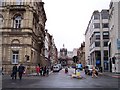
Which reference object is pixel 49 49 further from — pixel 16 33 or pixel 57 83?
pixel 57 83

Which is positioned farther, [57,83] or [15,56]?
[15,56]

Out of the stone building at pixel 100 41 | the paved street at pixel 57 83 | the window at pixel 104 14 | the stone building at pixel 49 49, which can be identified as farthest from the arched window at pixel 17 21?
the window at pixel 104 14

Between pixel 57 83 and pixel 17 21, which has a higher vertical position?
pixel 17 21

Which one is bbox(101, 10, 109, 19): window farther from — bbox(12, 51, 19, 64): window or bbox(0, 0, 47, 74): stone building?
bbox(12, 51, 19, 64): window

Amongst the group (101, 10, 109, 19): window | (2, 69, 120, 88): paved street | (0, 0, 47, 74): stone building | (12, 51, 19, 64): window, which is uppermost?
(101, 10, 109, 19): window

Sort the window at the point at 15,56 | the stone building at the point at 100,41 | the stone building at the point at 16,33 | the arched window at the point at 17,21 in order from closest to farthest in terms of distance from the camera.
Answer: the stone building at the point at 16,33, the window at the point at 15,56, the arched window at the point at 17,21, the stone building at the point at 100,41

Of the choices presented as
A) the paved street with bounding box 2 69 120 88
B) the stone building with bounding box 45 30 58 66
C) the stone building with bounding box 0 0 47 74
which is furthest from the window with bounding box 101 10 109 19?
the paved street with bounding box 2 69 120 88

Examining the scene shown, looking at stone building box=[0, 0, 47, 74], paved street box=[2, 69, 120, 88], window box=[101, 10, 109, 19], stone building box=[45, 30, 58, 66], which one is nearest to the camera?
paved street box=[2, 69, 120, 88]

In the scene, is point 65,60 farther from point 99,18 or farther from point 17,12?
point 17,12

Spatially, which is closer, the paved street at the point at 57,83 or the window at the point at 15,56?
the paved street at the point at 57,83

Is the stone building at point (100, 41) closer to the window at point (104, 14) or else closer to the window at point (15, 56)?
the window at point (104, 14)

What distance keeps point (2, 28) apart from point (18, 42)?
377 centimetres

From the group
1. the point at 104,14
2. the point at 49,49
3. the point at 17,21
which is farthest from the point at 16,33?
the point at 49,49

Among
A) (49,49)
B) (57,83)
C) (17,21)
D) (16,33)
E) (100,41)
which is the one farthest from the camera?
(49,49)
